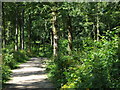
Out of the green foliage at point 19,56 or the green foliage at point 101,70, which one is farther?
the green foliage at point 19,56

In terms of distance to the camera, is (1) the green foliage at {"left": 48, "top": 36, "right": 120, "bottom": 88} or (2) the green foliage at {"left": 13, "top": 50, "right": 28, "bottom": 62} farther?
(2) the green foliage at {"left": 13, "top": 50, "right": 28, "bottom": 62}

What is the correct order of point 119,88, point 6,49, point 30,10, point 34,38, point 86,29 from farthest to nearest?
point 34,38, point 86,29, point 6,49, point 30,10, point 119,88

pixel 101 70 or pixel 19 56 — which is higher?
pixel 101 70

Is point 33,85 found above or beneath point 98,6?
beneath

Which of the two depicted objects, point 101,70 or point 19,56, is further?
point 19,56

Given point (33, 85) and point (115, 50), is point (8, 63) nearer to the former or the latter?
point (33, 85)

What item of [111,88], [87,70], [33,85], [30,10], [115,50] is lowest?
[33,85]

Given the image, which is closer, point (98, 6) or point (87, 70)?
point (87, 70)

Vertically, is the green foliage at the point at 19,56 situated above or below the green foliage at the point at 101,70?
below

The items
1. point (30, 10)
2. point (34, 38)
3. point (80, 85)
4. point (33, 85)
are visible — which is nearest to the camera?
point (80, 85)

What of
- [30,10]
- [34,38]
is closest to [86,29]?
[34,38]

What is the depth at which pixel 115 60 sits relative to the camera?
7.57 meters

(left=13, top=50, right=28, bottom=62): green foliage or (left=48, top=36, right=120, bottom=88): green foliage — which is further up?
(left=48, top=36, right=120, bottom=88): green foliage

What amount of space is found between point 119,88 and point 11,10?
25620mm
